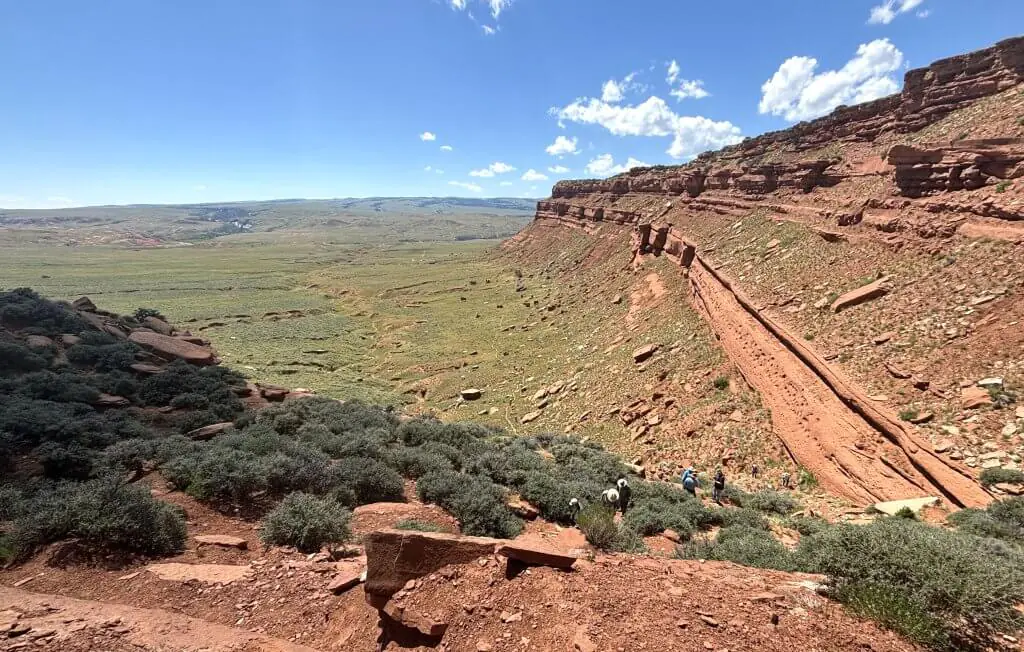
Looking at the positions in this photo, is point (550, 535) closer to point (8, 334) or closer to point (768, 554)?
point (768, 554)

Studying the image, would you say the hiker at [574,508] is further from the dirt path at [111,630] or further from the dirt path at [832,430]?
the dirt path at [832,430]

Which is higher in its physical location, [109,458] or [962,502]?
[109,458]

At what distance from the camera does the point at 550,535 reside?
8539 millimetres

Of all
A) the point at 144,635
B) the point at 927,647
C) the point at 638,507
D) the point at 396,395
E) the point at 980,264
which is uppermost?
the point at 980,264

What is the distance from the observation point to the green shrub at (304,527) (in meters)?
6.95

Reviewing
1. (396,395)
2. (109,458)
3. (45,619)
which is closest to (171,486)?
(109,458)

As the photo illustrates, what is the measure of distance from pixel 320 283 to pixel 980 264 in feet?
231

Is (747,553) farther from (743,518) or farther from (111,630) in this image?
(111,630)

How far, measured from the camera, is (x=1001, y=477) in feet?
29.6

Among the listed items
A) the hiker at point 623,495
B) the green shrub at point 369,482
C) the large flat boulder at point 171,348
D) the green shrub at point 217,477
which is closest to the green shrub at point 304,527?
the green shrub at point 217,477

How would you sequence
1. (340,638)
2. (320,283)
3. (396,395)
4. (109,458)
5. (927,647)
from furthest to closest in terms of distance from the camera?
(320,283)
(396,395)
(109,458)
(340,638)
(927,647)

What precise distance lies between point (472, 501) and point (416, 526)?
4.20ft

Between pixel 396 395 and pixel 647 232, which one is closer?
pixel 396 395

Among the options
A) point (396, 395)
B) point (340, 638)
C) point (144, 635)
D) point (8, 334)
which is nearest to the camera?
point (144, 635)
